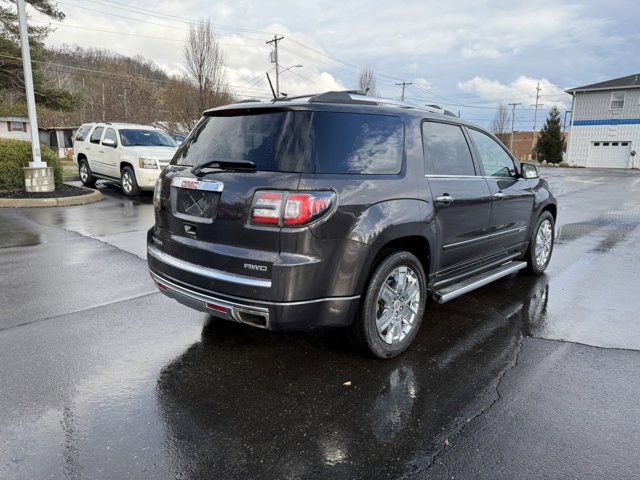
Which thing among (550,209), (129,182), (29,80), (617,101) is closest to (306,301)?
(550,209)

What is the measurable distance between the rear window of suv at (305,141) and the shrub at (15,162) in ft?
33.5

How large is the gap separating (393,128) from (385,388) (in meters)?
1.94

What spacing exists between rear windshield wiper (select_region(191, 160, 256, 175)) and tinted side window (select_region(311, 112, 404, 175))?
454 millimetres

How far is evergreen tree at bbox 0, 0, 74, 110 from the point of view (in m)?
21.5

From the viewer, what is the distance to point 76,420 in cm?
288

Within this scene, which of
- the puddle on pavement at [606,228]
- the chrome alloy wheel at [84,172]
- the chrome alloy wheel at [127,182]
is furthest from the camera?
the chrome alloy wheel at [84,172]

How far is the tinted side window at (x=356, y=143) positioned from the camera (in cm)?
325

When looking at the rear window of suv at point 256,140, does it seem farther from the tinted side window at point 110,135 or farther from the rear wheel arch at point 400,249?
the tinted side window at point 110,135

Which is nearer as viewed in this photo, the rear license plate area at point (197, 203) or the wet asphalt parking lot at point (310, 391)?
the wet asphalt parking lot at point (310, 391)

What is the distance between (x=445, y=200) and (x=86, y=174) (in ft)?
45.4

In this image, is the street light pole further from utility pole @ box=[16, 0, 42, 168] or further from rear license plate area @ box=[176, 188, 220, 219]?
rear license plate area @ box=[176, 188, 220, 219]

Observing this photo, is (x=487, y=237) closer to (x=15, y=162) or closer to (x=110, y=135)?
(x=15, y=162)

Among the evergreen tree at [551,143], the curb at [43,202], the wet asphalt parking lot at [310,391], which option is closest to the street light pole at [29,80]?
the curb at [43,202]

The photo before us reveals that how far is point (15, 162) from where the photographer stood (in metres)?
11.8
